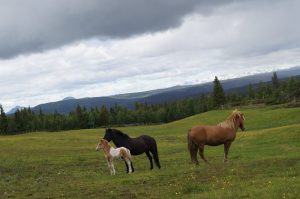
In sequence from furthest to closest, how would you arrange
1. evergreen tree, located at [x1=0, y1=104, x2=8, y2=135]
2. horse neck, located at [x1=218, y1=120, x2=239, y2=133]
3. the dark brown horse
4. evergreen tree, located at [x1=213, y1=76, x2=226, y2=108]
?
evergreen tree, located at [x1=0, y1=104, x2=8, y2=135] → evergreen tree, located at [x1=213, y1=76, x2=226, y2=108] → horse neck, located at [x1=218, y1=120, x2=239, y2=133] → the dark brown horse

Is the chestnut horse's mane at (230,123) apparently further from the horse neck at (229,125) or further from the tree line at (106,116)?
the tree line at (106,116)

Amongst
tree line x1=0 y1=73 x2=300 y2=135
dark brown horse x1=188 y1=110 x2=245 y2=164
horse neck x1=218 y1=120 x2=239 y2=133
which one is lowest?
tree line x1=0 y1=73 x2=300 y2=135

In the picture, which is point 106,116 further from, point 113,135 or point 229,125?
point 229,125

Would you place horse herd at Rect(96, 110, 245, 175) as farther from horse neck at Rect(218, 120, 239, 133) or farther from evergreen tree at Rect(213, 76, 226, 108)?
evergreen tree at Rect(213, 76, 226, 108)

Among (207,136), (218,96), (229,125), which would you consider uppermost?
(218,96)

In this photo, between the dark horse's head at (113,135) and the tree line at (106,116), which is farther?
the tree line at (106,116)

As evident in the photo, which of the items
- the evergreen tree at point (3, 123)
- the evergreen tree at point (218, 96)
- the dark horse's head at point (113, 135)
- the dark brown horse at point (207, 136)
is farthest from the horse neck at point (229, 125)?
the evergreen tree at point (3, 123)

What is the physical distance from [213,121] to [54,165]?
5580 cm

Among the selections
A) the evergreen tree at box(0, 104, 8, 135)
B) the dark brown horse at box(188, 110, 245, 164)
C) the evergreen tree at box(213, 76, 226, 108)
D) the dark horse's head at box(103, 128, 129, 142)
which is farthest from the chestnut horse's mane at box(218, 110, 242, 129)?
the evergreen tree at box(0, 104, 8, 135)

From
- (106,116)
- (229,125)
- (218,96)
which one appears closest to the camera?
(229,125)

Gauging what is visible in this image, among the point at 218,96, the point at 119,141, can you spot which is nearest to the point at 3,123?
the point at 218,96

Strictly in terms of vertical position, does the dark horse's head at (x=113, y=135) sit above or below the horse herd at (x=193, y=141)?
above

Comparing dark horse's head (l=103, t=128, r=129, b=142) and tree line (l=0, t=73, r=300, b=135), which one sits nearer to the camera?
dark horse's head (l=103, t=128, r=129, b=142)

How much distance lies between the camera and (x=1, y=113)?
132 metres
